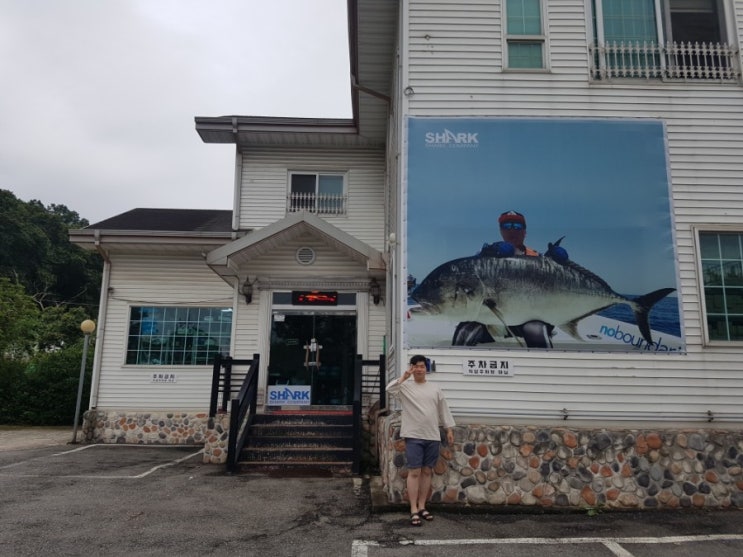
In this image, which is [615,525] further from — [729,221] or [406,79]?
[406,79]

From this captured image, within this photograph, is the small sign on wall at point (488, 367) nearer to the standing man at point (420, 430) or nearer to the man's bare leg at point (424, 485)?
the standing man at point (420, 430)

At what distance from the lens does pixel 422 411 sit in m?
5.31

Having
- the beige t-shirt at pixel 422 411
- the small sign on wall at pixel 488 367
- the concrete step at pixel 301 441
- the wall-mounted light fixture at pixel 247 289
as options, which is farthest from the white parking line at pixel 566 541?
the wall-mounted light fixture at pixel 247 289

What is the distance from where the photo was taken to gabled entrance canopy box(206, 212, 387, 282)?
988 cm

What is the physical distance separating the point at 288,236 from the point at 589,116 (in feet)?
19.6

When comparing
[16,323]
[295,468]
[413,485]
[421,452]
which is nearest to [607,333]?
[421,452]

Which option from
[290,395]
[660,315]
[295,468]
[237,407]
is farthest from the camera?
[290,395]

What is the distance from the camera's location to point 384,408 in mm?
8258

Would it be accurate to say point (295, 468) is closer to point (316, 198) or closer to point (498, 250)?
point (498, 250)

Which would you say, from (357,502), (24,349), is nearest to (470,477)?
(357,502)

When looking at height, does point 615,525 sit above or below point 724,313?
below

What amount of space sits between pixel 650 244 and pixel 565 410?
91.8 inches

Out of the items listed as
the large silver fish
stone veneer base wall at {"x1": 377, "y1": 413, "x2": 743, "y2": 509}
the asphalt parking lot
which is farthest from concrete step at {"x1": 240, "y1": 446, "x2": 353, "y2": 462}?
the large silver fish

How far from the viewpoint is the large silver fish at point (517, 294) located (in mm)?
6391
